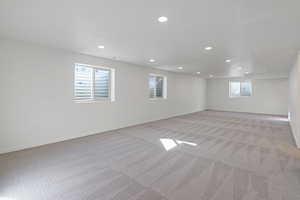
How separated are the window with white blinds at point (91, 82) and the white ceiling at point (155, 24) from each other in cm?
103

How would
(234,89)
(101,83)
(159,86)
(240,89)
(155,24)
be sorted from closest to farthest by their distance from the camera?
(155,24), (101,83), (159,86), (240,89), (234,89)

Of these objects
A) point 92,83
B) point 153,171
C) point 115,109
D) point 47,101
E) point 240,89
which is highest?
point 240,89

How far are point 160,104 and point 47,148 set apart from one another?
4.95 m

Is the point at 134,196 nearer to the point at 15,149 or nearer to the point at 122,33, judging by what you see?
the point at 122,33

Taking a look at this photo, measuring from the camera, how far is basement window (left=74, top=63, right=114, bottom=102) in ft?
15.0

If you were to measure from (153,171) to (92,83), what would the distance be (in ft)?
11.8

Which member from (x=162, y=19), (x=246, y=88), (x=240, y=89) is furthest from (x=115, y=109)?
(x=246, y=88)

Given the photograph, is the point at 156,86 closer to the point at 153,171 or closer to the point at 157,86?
the point at 157,86

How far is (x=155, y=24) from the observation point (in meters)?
2.48


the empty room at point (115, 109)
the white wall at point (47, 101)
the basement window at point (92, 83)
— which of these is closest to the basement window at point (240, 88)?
the empty room at point (115, 109)

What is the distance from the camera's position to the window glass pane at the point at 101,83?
16.7 ft

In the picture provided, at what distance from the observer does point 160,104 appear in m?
7.38

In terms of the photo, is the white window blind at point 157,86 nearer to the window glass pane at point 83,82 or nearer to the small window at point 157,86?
the small window at point 157,86

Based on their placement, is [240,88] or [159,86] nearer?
[159,86]
